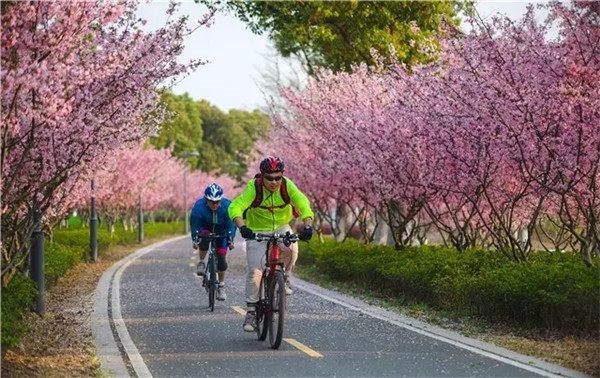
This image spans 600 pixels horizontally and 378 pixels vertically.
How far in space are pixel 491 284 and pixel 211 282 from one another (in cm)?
461

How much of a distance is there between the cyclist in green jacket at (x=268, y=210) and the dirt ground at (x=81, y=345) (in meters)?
1.98

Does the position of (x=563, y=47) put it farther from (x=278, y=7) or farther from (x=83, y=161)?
(x=278, y=7)

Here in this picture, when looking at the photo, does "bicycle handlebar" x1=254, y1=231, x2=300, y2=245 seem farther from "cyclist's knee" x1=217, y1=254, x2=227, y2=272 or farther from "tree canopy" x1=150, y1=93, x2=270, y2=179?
"tree canopy" x1=150, y1=93, x2=270, y2=179

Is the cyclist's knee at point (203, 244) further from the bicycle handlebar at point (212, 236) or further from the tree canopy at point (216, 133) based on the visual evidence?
the tree canopy at point (216, 133)

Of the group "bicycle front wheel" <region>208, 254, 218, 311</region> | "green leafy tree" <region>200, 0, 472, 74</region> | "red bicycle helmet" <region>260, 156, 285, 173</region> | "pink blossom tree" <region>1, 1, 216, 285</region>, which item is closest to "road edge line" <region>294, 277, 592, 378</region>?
"bicycle front wheel" <region>208, 254, 218, 311</region>

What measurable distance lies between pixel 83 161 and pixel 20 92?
2.96m

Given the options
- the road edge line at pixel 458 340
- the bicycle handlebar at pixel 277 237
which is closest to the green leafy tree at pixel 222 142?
the road edge line at pixel 458 340

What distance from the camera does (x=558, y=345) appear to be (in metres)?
A: 10.8

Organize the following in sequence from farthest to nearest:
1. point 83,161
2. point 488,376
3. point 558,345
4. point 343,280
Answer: point 343,280, point 83,161, point 558,345, point 488,376

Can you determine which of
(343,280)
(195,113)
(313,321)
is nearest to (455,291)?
(313,321)

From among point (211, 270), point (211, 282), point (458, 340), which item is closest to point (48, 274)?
point (211, 270)

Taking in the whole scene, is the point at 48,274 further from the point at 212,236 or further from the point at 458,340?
the point at 458,340

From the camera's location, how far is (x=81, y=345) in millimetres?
11609

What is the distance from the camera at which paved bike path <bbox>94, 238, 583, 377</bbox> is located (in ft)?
31.5
